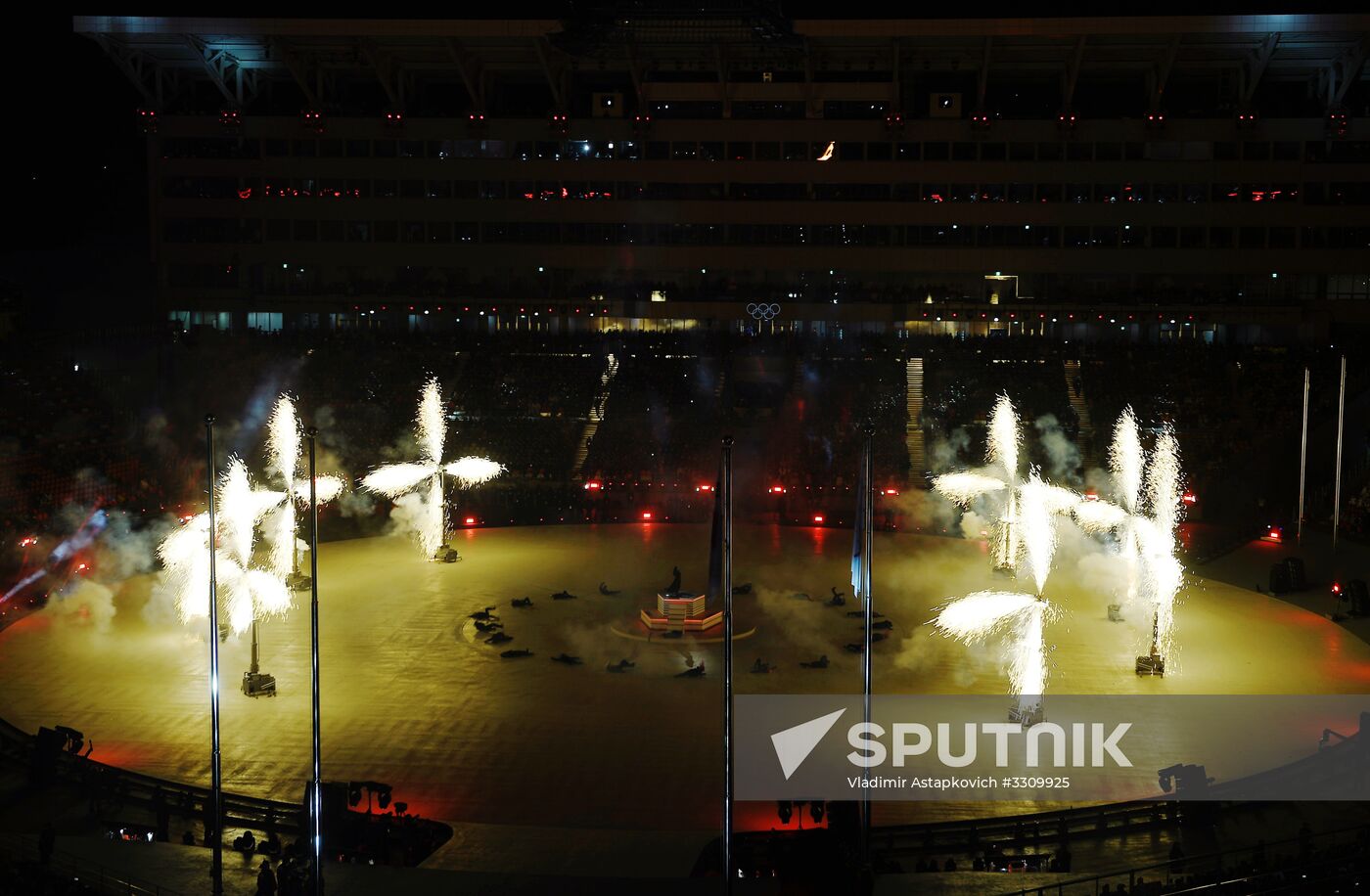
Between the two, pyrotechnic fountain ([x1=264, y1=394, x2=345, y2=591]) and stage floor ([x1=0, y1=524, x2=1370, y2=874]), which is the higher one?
pyrotechnic fountain ([x1=264, y1=394, x2=345, y2=591])

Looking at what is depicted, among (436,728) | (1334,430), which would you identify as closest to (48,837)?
(436,728)

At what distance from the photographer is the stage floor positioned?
891 inches

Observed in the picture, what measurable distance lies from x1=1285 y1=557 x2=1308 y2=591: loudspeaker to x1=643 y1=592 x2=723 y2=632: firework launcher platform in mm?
15433

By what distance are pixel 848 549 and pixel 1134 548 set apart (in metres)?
10.1

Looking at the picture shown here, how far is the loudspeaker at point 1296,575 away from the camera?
119ft

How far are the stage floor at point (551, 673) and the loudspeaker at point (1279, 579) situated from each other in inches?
25.5

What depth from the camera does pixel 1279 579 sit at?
36.5 meters

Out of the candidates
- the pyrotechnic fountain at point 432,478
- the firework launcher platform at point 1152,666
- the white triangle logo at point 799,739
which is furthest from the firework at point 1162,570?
the pyrotechnic fountain at point 432,478

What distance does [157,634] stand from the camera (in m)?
31.8

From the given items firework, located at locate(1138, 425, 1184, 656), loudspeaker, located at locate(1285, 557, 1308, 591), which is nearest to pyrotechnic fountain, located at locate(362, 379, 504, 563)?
firework, located at locate(1138, 425, 1184, 656)

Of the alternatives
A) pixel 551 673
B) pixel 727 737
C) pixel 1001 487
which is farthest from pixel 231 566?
pixel 1001 487

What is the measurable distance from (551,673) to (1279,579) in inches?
782

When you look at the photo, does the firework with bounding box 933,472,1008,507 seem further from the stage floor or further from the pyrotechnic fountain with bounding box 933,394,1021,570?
the stage floor
